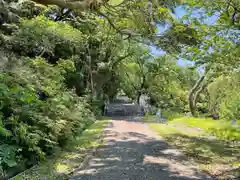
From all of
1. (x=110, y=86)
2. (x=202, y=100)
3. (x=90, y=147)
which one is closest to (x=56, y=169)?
(x=90, y=147)

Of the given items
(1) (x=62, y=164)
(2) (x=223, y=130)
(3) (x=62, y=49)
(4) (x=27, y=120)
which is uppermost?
(3) (x=62, y=49)

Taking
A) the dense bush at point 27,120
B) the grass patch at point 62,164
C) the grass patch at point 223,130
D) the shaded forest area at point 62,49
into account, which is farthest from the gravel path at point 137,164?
the grass patch at point 223,130

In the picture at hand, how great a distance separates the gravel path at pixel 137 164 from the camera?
5.90 m

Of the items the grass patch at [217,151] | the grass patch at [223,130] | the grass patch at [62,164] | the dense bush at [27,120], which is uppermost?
the dense bush at [27,120]

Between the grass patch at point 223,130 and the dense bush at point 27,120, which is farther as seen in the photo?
the grass patch at point 223,130

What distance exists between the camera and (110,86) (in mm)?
29047

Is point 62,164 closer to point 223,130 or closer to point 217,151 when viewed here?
point 217,151

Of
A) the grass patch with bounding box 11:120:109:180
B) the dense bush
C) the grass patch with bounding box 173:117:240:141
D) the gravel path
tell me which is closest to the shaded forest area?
the dense bush

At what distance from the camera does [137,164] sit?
22.6ft

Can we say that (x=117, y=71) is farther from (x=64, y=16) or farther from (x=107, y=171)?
(x=107, y=171)

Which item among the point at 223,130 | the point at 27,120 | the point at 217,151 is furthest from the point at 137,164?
the point at 223,130

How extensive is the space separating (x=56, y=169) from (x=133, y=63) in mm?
23891

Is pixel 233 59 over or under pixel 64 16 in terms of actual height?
under

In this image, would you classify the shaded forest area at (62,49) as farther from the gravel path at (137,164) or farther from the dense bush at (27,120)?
the gravel path at (137,164)
